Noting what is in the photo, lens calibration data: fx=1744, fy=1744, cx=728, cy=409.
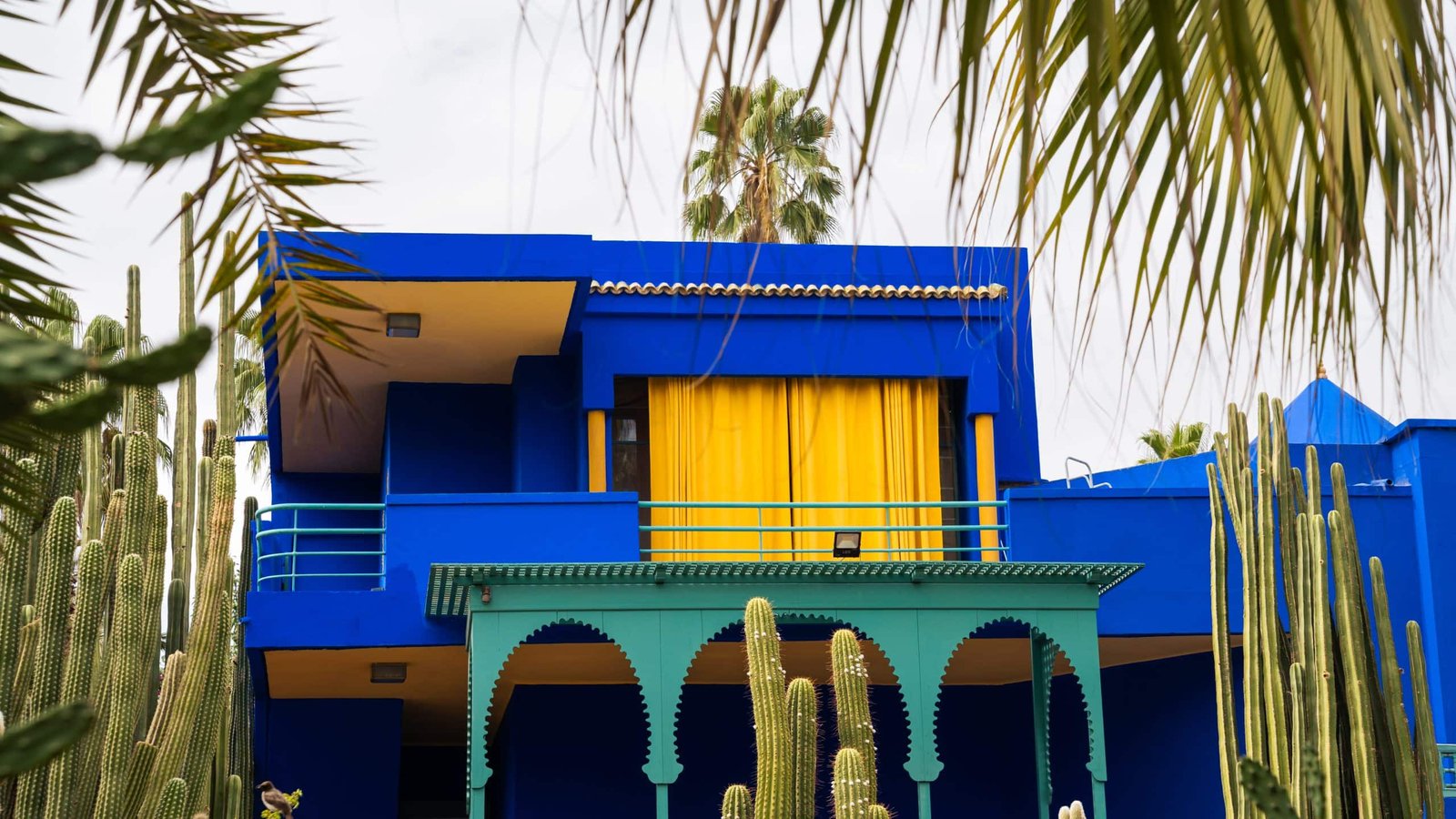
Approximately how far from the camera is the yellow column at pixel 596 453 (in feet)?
49.9

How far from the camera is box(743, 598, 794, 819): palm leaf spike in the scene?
888 centimetres

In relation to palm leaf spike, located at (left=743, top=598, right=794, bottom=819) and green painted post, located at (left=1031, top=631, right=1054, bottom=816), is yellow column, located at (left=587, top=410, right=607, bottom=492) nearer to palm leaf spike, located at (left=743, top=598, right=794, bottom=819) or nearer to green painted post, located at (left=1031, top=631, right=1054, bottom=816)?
green painted post, located at (left=1031, top=631, right=1054, bottom=816)

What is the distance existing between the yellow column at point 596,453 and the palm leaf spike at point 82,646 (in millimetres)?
7007

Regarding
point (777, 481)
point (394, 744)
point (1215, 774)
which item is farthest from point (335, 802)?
point (1215, 774)

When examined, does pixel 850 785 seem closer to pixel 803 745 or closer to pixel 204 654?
pixel 803 745

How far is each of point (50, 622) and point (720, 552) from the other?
299 inches

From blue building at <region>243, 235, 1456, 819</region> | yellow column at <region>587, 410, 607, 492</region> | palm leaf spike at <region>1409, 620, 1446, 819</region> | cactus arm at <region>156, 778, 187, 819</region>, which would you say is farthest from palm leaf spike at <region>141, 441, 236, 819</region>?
palm leaf spike at <region>1409, 620, 1446, 819</region>

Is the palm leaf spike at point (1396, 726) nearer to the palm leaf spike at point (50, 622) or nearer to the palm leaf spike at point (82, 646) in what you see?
the palm leaf spike at point (82, 646)

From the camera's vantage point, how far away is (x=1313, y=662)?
9547mm

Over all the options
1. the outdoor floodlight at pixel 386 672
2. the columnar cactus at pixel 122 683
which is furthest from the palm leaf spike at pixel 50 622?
the outdoor floodlight at pixel 386 672

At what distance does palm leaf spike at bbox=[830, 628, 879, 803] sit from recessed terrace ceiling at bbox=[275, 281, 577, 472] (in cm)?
500

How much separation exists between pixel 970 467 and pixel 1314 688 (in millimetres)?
6564

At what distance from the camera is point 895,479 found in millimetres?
15773

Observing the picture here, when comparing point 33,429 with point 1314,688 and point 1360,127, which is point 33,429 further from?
point 1314,688
